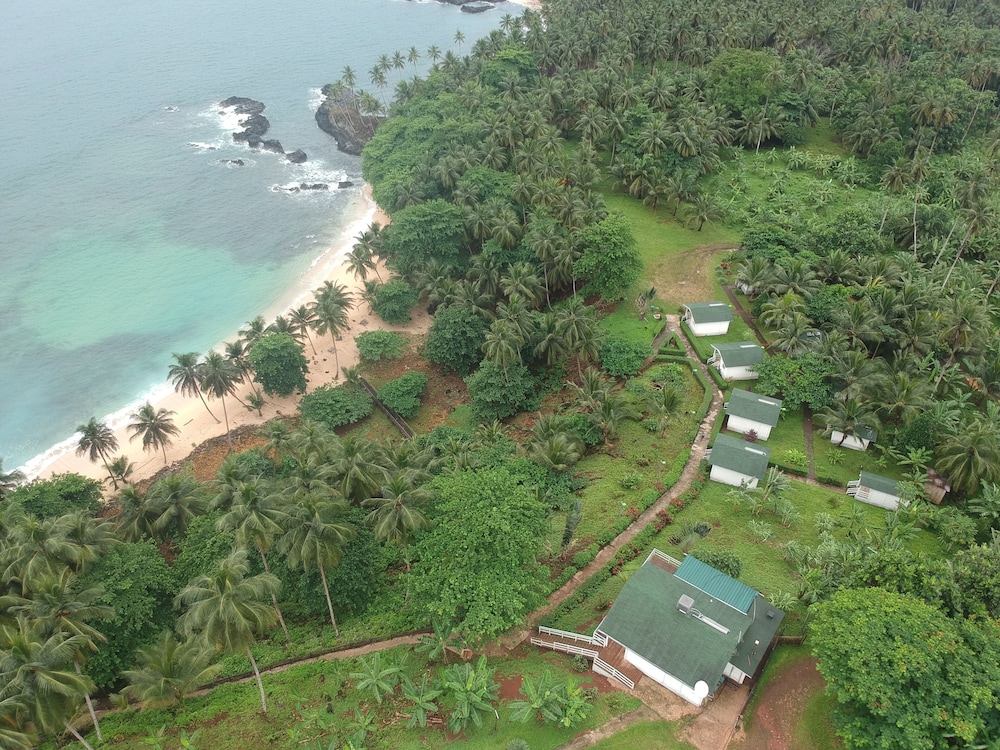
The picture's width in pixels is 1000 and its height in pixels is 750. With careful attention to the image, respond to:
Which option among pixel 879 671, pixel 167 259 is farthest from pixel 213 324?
pixel 879 671

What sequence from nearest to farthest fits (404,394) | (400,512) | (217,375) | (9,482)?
(400,512), (9,482), (217,375), (404,394)

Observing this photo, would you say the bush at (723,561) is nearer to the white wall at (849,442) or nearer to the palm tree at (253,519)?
the white wall at (849,442)

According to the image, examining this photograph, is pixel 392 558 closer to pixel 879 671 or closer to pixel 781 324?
pixel 879 671

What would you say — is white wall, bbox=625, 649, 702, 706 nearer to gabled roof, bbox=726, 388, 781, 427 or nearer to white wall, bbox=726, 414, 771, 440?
gabled roof, bbox=726, 388, 781, 427

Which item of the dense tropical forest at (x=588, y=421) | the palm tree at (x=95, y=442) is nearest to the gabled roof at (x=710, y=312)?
the dense tropical forest at (x=588, y=421)

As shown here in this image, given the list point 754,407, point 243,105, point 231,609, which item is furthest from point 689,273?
point 243,105

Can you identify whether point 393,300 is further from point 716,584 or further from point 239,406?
point 716,584

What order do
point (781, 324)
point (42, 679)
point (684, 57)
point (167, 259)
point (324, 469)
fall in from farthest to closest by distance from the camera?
point (684, 57), point (167, 259), point (781, 324), point (324, 469), point (42, 679)
